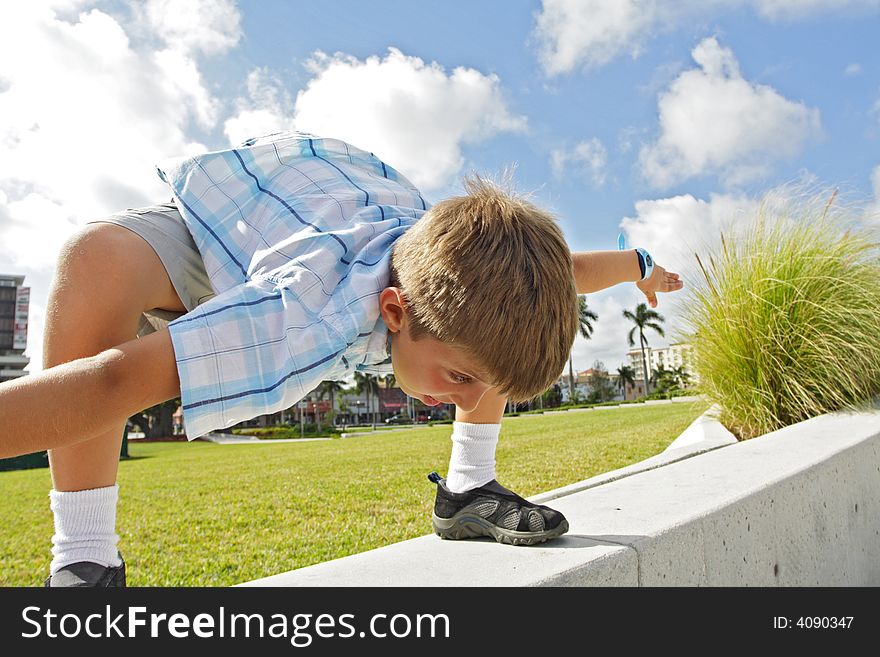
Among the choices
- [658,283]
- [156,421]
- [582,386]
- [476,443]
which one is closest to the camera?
[476,443]

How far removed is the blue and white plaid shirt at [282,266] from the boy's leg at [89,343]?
212 mm

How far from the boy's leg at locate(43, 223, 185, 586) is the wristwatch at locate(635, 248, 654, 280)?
68.2 inches

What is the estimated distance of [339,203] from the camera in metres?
1.76

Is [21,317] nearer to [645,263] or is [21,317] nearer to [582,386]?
[582,386]

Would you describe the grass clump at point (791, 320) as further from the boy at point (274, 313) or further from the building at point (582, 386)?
the building at point (582, 386)

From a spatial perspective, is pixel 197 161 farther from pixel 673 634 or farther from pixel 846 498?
pixel 846 498

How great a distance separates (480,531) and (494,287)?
2.57 ft

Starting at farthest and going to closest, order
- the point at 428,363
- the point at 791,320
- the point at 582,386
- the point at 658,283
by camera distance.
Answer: the point at 582,386 → the point at 791,320 → the point at 658,283 → the point at 428,363

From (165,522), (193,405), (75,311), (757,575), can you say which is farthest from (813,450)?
(165,522)

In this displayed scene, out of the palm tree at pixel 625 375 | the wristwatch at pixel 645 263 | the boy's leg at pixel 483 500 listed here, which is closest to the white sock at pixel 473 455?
the boy's leg at pixel 483 500

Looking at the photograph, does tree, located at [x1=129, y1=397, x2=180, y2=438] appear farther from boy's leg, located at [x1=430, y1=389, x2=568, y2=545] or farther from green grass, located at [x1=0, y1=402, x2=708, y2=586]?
boy's leg, located at [x1=430, y1=389, x2=568, y2=545]

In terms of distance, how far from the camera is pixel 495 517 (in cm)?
182

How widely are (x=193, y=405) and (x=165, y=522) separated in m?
3.11

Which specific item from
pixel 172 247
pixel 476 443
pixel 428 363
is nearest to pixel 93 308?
pixel 172 247
